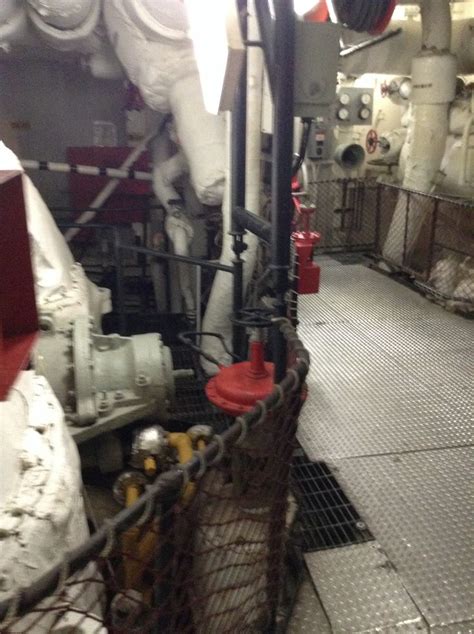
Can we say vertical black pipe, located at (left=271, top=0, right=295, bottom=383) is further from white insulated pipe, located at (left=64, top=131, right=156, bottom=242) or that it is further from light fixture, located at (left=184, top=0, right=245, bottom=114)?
white insulated pipe, located at (left=64, top=131, right=156, bottom=242)

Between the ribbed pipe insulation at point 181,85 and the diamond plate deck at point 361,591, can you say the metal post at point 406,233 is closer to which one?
the ribbed pipe insulation at point 181,85

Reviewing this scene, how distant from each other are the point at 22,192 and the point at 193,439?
202cm

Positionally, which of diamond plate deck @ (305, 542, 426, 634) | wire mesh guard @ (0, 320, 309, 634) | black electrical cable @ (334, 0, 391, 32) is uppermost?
black electrical cable @ (334, 0, 391, 32)

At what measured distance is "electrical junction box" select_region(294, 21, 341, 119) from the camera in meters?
1.89

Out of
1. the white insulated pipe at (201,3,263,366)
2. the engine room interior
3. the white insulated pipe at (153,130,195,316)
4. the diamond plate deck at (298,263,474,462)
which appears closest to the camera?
the engine room interior

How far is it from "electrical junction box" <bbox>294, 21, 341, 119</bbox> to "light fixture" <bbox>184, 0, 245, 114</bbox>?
0.21m

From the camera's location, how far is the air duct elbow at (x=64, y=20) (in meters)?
3.72

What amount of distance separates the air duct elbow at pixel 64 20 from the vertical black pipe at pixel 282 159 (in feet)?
8.29

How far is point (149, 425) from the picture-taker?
120 inches

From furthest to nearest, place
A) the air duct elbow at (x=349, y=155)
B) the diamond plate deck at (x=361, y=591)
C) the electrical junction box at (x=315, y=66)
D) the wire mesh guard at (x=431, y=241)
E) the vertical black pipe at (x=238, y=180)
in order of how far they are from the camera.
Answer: the air duct elbow at (x=349, y=155)
the wire mesh guard at (x=431, y=241)
the vertical black pipe at (x=238, y=180)
the diamond plate deck at (x=361, y=591)
the electrical junction box at (x=315, y=66)

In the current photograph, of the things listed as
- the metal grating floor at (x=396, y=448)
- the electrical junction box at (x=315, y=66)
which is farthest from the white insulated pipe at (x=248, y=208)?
the electrical junction box at (x=315, y=66)

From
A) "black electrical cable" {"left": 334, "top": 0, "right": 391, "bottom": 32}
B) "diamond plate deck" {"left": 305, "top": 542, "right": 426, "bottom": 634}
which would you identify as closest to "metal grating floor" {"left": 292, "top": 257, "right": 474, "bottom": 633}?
"diamond plate deck" {"left": 305, "top": 542, "right": 426, "bottom": 634}

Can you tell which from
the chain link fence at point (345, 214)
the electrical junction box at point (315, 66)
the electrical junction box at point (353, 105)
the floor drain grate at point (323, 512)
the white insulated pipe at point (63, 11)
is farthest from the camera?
the chain link fence at point (345, 214)

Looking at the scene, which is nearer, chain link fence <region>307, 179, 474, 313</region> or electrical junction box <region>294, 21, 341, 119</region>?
electrical junction box <region>294, 21, 341, 119</region>
